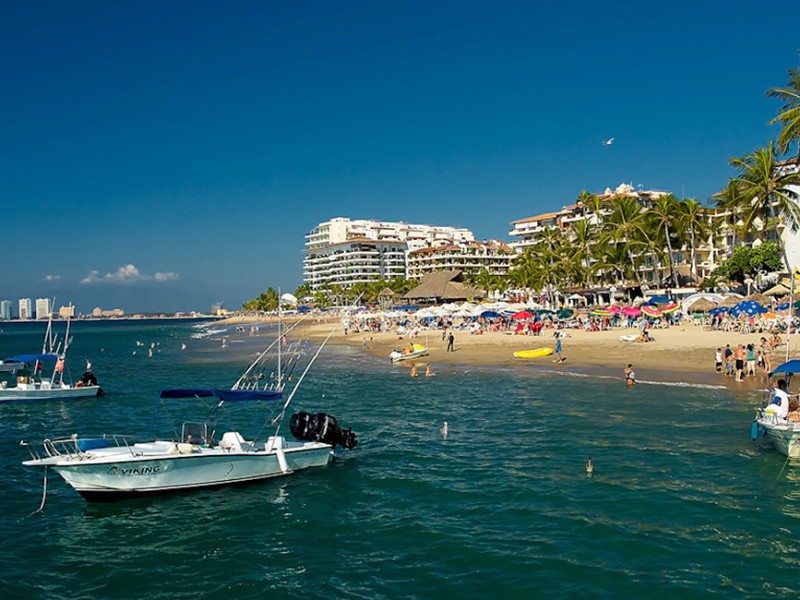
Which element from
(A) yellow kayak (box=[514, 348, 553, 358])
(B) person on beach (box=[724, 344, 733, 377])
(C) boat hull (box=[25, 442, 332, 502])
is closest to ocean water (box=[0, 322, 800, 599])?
(C) boat hull (box=[25, 442, 332, 502])

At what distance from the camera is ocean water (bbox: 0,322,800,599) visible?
1134cm

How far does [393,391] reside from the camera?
32.9 m

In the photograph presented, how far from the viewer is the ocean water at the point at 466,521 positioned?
447 inches

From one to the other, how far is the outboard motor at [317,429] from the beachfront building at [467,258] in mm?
137861

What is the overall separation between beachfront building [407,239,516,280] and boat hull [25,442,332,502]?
14032 centimetres

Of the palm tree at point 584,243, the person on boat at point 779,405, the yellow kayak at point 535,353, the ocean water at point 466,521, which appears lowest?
the ocean water at point 466,521

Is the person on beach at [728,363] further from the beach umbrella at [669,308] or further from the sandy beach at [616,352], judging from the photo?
the beach umbrella at [669,308]

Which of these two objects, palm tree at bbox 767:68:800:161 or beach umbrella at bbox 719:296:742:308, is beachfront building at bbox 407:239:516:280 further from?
palm tree at bbox 767:68:800:161

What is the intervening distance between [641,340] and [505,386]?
51.5 ft

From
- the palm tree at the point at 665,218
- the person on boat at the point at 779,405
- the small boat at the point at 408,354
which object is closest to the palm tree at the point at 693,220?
the palm tree at the point at 665,218

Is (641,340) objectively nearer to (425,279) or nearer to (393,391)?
(393,391)

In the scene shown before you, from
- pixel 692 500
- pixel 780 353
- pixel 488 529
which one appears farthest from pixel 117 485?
pixel 780 353

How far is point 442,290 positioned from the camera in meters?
118

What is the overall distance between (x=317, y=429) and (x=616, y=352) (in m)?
27.7
